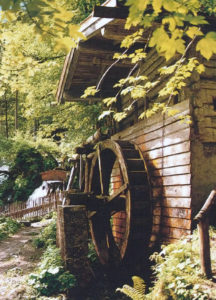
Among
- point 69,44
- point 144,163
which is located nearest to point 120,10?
point 69,44

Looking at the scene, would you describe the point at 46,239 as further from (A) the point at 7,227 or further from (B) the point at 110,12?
(B) the point at 110,12

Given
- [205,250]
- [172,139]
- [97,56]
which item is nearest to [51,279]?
[205,250]

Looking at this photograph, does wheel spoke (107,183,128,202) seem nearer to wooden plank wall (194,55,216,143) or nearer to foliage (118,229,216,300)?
wooden plank wall (194,55,216,143)

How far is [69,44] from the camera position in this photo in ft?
7.07

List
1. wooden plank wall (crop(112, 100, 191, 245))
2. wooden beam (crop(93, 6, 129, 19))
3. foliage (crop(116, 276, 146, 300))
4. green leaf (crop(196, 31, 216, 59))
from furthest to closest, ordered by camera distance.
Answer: wooden plank wall (crop(112, 100, 191, 245)), wooden beam (crop(93, 6, 129, 19)), foliage (crop(116, 276, 146, 300)), green leaf (crop(196, 31, 216, 59))

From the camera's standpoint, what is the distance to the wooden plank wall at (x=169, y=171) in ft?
16.2

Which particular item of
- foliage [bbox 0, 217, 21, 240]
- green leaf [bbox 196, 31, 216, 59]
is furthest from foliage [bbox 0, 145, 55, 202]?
green leaf [bbox 196, 31, 216, 59]

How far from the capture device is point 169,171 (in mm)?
5477

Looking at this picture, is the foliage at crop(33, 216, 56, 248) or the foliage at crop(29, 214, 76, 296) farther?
the foliage at crop(33, 216, 56, 248)

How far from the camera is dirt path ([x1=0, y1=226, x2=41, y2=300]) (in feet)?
16.8

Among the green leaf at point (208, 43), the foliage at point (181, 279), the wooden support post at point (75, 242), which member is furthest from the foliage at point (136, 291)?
the green leaf at point (208, 43)

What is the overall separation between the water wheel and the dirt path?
6.27 feet

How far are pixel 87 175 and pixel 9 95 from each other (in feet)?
68.7

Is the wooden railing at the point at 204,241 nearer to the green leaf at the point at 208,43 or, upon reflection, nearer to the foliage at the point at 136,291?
the foliage at the point at 136,291
